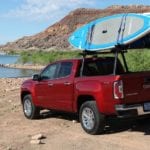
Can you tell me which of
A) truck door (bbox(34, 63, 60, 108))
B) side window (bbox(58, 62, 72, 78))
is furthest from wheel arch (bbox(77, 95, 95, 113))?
truck door (bbox(34, 63, 60, 108))

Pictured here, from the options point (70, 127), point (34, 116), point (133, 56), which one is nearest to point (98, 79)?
point (70, 127)

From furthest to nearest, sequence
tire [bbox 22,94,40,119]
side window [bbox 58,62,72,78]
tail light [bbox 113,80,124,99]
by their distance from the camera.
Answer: tire [bbox 22,94,40,119] < side window [bbox 58,62,72,78] < tail light [bbox 113,80,124,99]

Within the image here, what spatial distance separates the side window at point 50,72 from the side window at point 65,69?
0.27 m

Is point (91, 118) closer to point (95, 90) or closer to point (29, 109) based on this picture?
point (95, 90)

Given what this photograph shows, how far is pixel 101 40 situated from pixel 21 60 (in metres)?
68.0

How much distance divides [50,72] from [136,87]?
10.8ft

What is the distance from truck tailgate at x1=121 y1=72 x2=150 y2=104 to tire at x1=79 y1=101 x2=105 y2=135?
2.69 ft

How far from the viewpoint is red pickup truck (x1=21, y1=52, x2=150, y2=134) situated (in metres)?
10.9

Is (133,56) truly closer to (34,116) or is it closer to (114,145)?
(34,116)

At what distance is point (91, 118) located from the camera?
1169 cm

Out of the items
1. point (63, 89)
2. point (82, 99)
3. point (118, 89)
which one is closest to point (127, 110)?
point (118, 89)

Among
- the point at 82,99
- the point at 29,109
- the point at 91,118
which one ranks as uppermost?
the point at 82,99

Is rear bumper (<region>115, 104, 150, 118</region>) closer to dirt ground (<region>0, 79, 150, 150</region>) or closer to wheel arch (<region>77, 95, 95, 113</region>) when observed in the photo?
dirt ground (<region>0, 79, 150, 150</region>)

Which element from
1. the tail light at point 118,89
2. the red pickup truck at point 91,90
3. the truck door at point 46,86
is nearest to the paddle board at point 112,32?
the red pickup truck at point 91,90
